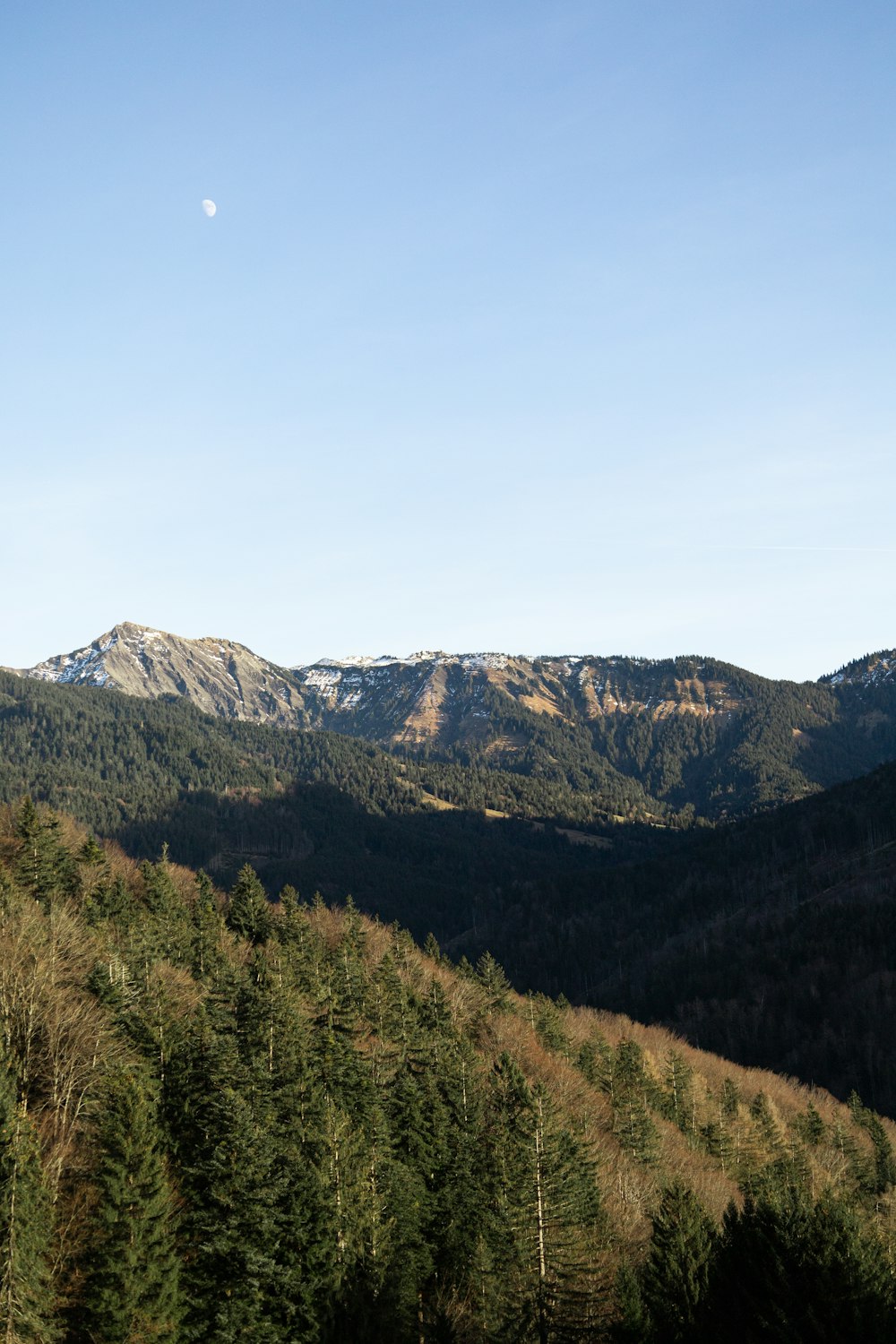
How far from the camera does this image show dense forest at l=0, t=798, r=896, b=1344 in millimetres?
39312

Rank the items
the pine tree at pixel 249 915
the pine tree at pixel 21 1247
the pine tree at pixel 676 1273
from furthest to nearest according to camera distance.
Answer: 1. the pine tree at pixel 249 915
2. the pine tree at pixel 676 1273
3. the pine tree at pixel 21 1247

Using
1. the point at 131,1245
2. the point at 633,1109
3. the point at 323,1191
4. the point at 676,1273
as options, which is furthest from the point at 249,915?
the point at 131,1245

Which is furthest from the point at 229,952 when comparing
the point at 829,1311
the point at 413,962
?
the point at 829,1311

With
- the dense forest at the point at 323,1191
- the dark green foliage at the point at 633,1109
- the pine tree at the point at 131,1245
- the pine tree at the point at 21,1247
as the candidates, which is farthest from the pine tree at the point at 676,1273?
the dark green foliage at the point at 633,1109

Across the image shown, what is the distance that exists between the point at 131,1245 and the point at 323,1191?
11.2m

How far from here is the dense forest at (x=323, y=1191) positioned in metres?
39.3

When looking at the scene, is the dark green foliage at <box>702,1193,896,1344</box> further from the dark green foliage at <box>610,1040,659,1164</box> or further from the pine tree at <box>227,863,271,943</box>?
the pine tree at <box>227,863,271,943</box>

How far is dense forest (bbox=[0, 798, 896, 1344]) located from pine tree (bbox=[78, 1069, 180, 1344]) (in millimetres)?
111

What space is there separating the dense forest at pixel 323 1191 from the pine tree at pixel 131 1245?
11cm

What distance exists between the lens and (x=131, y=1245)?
1492 inches

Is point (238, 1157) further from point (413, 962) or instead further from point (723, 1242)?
point (413, 962)

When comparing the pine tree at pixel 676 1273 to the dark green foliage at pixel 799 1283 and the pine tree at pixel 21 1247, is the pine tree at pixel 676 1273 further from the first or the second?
the pine tree at pixel 21 1247

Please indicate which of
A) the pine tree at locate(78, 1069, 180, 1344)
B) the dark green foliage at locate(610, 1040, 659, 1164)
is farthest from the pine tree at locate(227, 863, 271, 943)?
the pine tree at locate(78, 1069, 180, 1344)

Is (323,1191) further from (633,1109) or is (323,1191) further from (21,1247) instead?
(633,1109)
